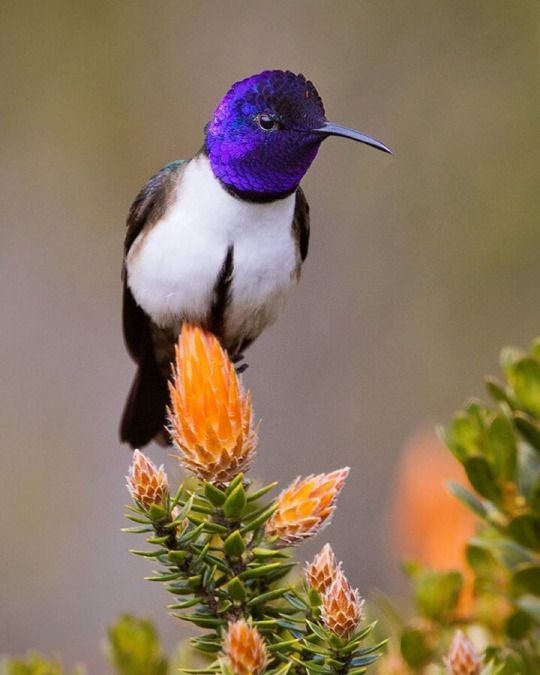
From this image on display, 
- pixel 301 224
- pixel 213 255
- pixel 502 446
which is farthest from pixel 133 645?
pixel 301 224

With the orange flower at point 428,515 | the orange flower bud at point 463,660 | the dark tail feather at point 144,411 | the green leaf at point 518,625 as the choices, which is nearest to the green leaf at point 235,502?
the orange flower bud at point 463,660

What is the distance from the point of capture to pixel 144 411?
3521 millimetres

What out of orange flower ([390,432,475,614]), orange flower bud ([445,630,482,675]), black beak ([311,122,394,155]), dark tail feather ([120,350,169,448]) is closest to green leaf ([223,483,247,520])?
orange flower bud ([445,630,482,675])

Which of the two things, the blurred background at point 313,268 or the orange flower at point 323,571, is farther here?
the blurred background at point 313,268

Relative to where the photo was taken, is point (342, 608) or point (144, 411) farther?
point (144, 411)

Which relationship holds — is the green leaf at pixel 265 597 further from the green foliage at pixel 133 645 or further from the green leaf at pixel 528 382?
the green leaf at pixel 528 382

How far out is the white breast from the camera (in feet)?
9.46

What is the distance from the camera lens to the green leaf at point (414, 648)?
1797 mm

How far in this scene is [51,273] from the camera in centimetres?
743

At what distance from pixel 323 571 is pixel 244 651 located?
0.16 metres

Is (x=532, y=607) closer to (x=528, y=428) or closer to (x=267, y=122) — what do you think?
(x=528, y=428)

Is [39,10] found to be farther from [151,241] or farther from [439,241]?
[151,241]

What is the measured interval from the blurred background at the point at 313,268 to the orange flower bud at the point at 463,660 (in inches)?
183

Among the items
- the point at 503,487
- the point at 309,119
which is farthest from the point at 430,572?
the point at 309,119
